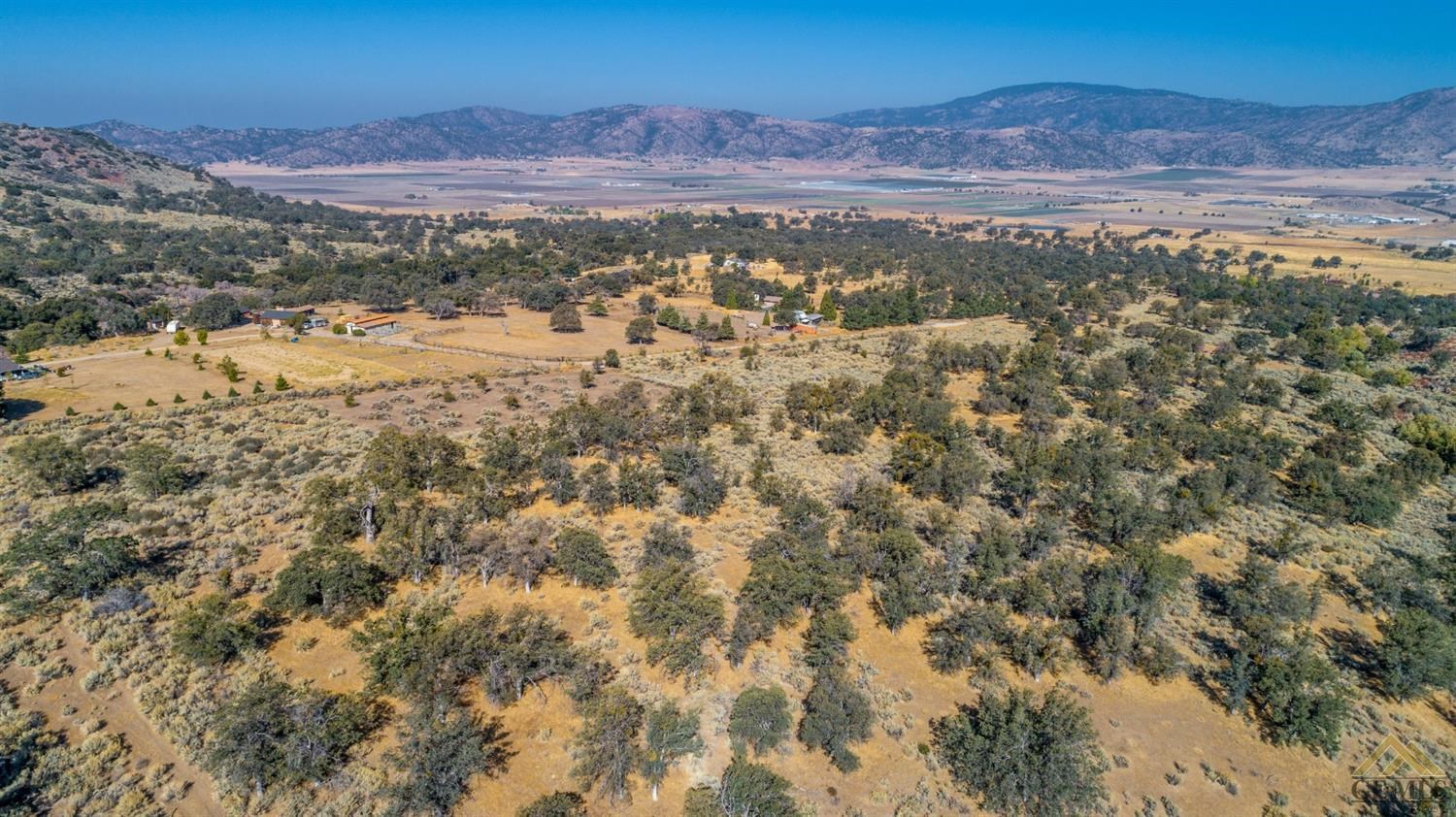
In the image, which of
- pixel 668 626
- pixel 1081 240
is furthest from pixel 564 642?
pixel 1081 240

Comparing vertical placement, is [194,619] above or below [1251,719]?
above

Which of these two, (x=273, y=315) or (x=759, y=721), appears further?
(x=273, y=315)

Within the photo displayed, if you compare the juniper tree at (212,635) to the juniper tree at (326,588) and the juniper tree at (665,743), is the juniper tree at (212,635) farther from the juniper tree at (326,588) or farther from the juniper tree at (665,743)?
the juniper tree at (665,743)

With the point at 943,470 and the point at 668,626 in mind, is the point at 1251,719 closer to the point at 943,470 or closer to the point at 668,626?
the point at 943,470

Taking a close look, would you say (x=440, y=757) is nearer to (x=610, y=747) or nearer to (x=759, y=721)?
(x=610, y=747)

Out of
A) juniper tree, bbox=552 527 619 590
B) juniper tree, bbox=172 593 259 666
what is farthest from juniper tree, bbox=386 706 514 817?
juniper tree, bbox=552 527 619 590

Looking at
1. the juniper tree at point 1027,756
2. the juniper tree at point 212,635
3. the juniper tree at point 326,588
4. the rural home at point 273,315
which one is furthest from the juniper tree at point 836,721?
the rural home at point 273,315

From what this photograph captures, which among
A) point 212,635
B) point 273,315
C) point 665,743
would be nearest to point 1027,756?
point 665,743

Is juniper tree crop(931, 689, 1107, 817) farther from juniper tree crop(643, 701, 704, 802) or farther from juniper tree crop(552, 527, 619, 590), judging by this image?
juniper tree crop(552, 527, 619, 590)
